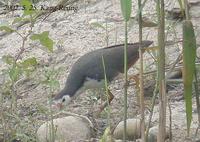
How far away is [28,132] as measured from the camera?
3930 millimetres

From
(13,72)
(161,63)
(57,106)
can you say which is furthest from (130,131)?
(161,63)

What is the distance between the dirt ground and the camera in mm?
4336

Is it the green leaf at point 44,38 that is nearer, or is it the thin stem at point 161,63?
the thin stem at point 161,63

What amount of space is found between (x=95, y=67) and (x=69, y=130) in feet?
3.59

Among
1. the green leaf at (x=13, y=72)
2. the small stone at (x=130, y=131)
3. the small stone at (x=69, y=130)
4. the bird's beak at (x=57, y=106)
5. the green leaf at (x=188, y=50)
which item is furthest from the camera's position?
the bird's beak at (x=57, y=106)

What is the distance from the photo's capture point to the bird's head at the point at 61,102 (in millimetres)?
4577

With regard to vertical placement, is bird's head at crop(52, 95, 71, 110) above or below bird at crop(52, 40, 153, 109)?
below

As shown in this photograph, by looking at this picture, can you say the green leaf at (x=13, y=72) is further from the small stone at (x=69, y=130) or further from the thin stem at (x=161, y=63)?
the thin stem at (x=161, y=63)

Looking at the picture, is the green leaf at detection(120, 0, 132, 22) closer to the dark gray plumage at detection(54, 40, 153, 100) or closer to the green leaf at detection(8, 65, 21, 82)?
the green leaf at detection(8, 65, 21, 82)

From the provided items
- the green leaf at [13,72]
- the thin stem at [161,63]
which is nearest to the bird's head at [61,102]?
the green leaf at [13,72]

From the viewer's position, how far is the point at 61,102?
465cm

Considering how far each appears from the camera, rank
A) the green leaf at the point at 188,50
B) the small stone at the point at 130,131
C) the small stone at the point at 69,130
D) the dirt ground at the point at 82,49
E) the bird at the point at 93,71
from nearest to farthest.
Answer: the green leaf at the point at 188,50, the small stone at the point at 130,131, the small stone at the point at 69,130, the dirt ground at the point at 82,49, the bird at the point at 93,71

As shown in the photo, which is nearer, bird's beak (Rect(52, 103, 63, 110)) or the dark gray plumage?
bird's beak (Rect(52, 103, 63, 110))

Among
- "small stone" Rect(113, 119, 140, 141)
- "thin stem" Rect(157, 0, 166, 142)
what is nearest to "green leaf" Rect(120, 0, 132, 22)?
"thin stem" Rect(157, 0, 166, 142)
